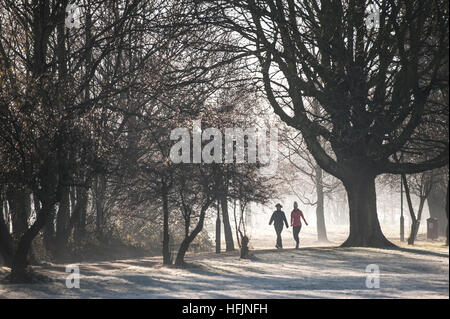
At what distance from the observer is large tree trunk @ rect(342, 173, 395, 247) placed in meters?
23.4

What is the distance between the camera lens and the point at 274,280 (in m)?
15.2

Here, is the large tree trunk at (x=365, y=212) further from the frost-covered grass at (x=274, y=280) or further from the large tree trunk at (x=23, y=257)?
the large tree trunk at (x=23, y=257)

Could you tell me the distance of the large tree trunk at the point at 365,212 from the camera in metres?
23.4

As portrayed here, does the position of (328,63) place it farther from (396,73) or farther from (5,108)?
(5,108)

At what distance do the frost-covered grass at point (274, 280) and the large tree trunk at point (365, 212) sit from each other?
2.87 metres

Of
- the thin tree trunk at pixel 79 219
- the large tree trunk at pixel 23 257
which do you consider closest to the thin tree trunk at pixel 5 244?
the large tree trunk at pixel 23 257

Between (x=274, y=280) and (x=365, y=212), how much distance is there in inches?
364

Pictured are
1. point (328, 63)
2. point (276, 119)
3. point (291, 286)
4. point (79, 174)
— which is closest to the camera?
point (291, 286)

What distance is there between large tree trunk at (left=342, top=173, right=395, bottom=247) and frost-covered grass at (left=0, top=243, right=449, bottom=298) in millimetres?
2871

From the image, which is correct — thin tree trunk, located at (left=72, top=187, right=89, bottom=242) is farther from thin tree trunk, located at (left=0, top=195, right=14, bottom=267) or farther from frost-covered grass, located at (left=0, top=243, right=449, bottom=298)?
thin tree trunk, located at (left=0, top=195, right=14, bottom=267)

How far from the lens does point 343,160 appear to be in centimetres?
2383
